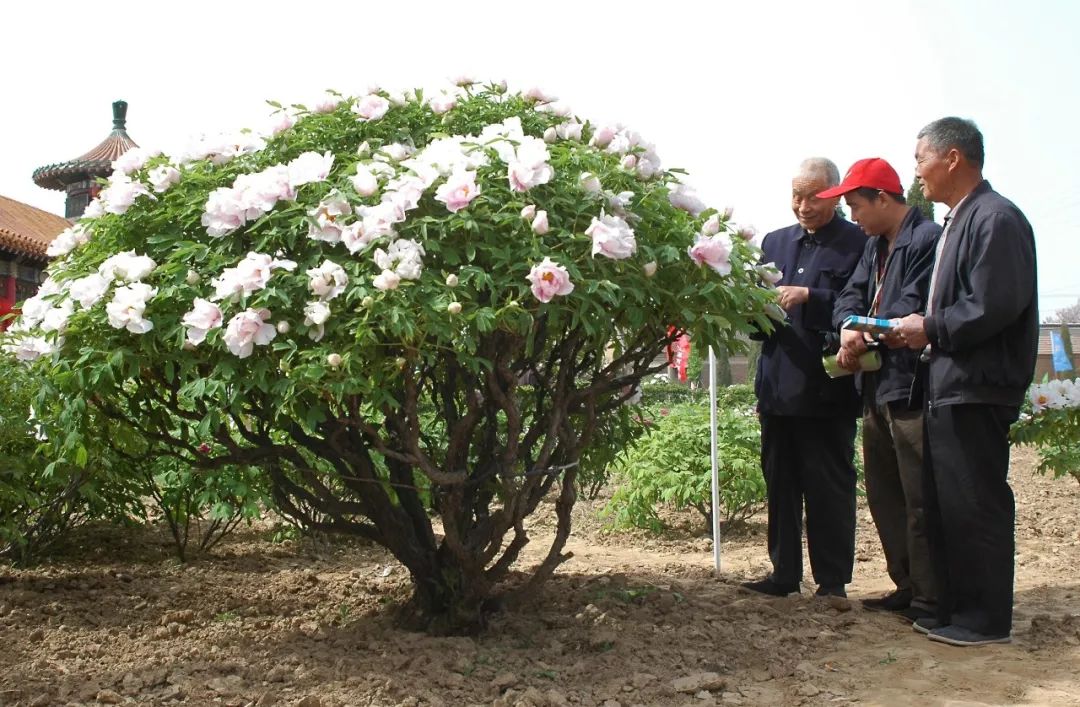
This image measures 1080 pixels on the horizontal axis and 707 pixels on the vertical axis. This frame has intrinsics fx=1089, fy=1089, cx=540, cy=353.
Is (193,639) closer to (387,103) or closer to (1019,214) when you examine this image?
(387,103)

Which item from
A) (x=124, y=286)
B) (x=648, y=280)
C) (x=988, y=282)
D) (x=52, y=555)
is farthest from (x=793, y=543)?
(x=52, y=555)

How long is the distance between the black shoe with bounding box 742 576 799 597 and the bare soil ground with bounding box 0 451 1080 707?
0.09 m

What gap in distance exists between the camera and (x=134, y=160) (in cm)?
363

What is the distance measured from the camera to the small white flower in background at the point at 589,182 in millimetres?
3236

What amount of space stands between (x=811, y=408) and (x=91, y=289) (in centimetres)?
278

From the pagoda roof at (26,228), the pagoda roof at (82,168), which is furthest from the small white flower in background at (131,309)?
the pagoda roof at (82,168)

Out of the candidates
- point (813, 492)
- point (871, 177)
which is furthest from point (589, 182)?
point (813, 492)

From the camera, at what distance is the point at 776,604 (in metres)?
4.45

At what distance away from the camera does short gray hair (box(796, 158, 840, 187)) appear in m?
4.61

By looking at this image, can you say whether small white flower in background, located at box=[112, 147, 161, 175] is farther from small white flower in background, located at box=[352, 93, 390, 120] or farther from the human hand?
the human hand

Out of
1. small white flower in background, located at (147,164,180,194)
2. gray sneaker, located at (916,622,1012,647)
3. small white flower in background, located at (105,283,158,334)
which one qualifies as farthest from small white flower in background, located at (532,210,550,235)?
gray sneaker, located at (916,622,1012,647)

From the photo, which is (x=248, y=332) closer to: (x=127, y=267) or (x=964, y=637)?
(x=127, y=267)

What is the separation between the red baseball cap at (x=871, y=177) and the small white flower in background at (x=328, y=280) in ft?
7.35

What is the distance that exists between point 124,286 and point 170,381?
1.02 feet
